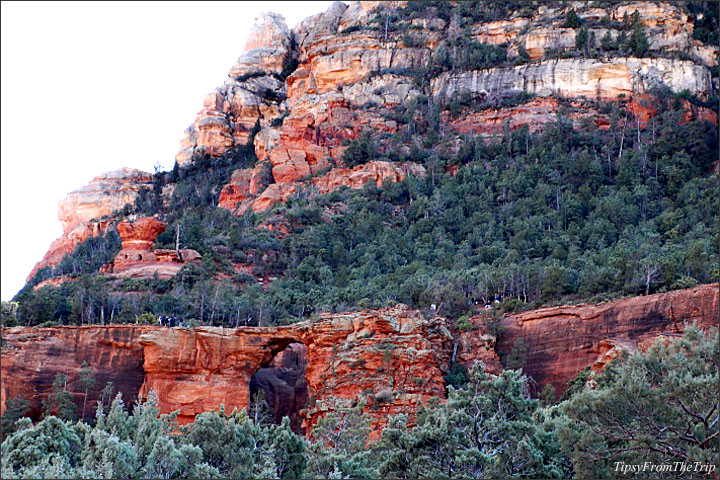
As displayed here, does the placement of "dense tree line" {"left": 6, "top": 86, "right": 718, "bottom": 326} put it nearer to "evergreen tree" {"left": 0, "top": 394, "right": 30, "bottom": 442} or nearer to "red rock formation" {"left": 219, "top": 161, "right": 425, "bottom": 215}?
"red rock formation" {"left": 219, "top": 161, "right": 425, "bottom": 215}

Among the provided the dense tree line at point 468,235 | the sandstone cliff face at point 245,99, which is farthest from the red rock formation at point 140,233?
the sandstone cliff face at point 245,99

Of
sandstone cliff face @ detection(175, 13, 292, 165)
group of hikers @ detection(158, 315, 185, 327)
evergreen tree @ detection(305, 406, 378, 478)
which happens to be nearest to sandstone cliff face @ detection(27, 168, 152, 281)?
sandstone cliff face @ detection(175, 13, 292, 165)

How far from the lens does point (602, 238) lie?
53.0m

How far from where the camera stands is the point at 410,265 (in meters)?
53.5

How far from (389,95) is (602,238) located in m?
30.3

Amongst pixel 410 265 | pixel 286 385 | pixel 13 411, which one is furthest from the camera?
pixel 410 265

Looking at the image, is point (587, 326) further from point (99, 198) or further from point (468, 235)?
point (99, 198)

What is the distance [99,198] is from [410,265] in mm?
52048

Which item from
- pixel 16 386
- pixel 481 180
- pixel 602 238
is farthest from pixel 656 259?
pixel 16 386

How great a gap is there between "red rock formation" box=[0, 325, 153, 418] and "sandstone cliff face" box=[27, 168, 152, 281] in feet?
165

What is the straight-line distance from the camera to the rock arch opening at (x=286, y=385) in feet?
135

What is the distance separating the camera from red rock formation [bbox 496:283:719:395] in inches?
1478

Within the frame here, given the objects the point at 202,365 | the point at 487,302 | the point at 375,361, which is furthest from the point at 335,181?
the point at 375,361

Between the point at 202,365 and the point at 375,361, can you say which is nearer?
the point at 375,361
